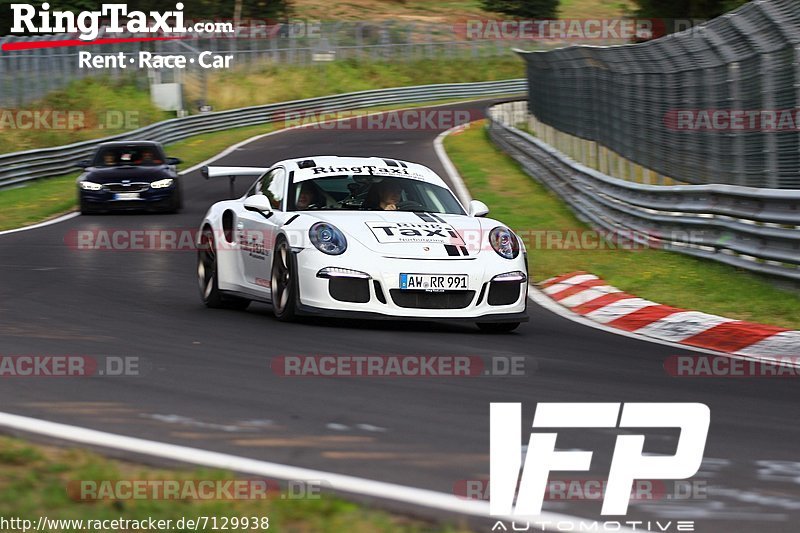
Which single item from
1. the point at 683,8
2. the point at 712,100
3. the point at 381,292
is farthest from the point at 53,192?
the point at 683,8

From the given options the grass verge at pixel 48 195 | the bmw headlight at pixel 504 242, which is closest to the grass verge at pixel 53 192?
the grass verge at pixel 48 195

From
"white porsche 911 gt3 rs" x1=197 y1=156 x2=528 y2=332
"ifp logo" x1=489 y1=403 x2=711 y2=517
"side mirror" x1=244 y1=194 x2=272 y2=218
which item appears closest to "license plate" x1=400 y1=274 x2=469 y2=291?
"white porsche 911 gt3 rs" x1=197 y1=156 x2=528 y2=332

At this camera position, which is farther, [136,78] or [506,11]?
→ [506,11]

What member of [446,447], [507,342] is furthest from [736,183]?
[446,447]

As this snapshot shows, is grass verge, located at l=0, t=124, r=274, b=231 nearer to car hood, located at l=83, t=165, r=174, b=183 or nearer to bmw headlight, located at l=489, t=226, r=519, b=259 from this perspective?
car hood, located at l=83, t=165, r=174, b=183

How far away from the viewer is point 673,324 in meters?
10.4

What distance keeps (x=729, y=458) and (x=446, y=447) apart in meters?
1.12

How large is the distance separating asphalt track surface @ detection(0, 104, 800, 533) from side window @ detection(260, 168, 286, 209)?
3.00 ft

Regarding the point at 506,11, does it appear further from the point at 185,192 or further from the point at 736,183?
the point at 736,183

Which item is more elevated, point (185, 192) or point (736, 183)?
point (736, 183)

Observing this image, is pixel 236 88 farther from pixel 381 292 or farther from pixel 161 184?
pixel 381 292

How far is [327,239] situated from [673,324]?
8.81 ft

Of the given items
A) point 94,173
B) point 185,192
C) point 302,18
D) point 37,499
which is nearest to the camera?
point 37,499

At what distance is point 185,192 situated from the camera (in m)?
27.5
